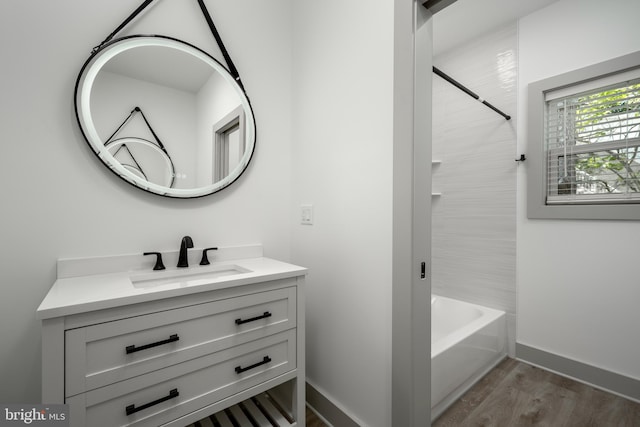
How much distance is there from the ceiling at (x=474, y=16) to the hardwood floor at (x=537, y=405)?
100 inches

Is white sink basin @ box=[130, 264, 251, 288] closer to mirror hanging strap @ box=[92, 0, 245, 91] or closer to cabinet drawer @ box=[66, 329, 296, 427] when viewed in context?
cabinet drawer @ box=[66, 329, 296, 427]

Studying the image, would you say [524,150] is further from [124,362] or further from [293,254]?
[124,362]

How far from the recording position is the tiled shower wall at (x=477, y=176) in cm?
213

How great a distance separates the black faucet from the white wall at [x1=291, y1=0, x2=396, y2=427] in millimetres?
619

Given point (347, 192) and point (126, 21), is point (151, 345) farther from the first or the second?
point (126, 21)

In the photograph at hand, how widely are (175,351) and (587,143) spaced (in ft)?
8.75

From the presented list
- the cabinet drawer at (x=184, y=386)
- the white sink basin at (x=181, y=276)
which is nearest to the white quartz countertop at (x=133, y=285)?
the white sink basin at (x=181, y=276)

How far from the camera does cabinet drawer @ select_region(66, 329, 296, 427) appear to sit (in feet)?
2.60

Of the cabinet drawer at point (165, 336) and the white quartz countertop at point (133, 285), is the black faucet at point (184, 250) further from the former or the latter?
the cabinet drawer at point (165, 336)

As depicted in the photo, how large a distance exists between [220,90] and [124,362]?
125 centimetres

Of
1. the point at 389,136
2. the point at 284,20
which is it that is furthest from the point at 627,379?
the point at 284,20

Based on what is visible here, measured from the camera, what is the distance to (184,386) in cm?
93

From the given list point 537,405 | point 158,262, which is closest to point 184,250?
point 158,262

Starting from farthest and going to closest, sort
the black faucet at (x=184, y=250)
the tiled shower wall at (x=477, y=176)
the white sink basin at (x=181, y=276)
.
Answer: the tiled shower wall at (x=477, y=176) < the black faucet at (x=184, y=250) < the white sink basin at (x=181, y=276)
